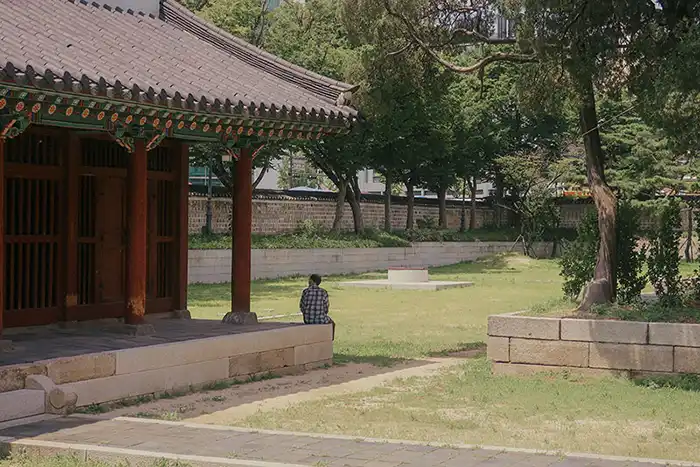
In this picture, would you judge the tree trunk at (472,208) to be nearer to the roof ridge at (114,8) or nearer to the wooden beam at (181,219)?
the roof ridge at (114,8)

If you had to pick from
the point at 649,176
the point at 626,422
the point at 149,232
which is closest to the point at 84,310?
the point at 149,232

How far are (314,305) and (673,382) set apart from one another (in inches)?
209

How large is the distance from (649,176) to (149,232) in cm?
3300

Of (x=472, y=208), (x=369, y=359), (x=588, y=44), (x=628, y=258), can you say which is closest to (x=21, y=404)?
(x=369, y=359)

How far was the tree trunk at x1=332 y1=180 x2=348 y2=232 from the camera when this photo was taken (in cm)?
4372

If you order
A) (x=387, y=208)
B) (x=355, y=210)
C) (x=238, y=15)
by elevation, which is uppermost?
(x=238, y=15)

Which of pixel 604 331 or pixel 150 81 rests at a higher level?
pixel 150 81

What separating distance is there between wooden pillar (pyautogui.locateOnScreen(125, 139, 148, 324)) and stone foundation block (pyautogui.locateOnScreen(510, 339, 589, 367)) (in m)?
5.06

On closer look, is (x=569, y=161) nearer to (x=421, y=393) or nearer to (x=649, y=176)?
(x=649, y=176)

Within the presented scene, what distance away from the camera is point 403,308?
84.7ft

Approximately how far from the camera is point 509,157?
49500mm

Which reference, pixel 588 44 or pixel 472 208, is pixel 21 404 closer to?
pixel 588 44

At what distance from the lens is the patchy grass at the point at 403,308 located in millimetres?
18219

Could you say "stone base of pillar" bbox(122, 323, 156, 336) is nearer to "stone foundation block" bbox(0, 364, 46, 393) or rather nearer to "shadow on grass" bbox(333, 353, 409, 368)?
"stone foundation block" bbox(0, 364, 46, 393)
